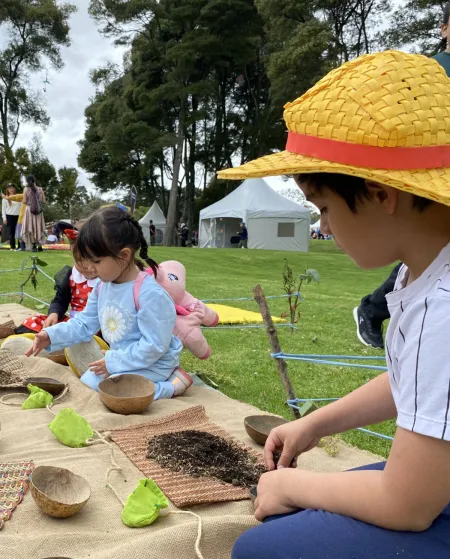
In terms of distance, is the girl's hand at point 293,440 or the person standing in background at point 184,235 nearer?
the girl's hand at point 293,440

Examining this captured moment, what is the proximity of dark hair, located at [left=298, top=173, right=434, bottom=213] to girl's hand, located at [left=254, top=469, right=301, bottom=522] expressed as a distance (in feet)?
1.94

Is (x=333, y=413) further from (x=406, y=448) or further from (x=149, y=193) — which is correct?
(x=149, y=193)

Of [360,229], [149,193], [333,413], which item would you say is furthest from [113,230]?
[149,193]

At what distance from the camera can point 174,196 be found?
24.9 metres

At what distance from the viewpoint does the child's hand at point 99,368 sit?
2.97 m

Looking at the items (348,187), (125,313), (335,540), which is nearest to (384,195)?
(348,187)

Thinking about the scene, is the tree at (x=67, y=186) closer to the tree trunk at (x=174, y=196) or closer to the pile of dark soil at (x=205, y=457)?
the tree trunk at (x=174, y=196)

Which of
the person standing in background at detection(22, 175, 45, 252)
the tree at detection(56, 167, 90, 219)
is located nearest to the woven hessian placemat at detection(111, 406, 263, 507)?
the person standing in background at detection(22, 175, 45, 252)

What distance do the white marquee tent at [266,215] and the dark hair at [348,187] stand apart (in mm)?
20535

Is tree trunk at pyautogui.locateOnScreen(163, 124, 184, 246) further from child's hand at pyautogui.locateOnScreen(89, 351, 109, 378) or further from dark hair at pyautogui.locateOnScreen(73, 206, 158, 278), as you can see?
child's hand at pyautogui.locateOnScreen(89, 351, 109, 378)

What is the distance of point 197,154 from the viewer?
27.7 metres

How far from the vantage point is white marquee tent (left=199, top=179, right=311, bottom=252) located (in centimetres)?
2173

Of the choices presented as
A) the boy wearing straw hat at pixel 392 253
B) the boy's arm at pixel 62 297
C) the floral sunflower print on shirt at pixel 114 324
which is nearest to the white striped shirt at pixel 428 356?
the boy wearing straw hat at pixel 392 253

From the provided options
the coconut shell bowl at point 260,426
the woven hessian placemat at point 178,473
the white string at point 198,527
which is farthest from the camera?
the coconut shell bowl at point 260,426
